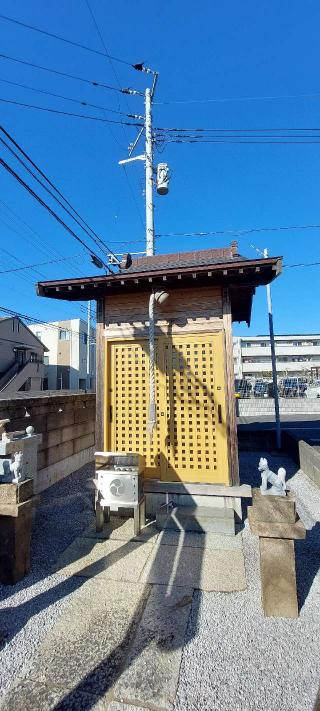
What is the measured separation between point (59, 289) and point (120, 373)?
1762 millimetres

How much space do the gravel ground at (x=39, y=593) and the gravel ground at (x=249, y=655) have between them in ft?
4.01

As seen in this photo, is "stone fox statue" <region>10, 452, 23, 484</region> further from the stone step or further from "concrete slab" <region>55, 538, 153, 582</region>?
the stone step

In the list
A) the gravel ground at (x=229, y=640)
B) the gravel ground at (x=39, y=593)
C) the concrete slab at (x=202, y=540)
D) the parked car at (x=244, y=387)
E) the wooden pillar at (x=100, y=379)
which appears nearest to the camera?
the gravel ground at (x=229, y=640)

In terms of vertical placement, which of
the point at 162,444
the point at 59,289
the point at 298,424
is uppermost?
the point at 59,289

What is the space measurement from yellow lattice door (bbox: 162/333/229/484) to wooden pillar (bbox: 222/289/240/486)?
0.08 meters

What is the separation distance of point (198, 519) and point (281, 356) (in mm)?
48574

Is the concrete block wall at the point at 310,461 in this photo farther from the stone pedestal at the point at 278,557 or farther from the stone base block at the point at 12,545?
the stone base block at the point at 12,545

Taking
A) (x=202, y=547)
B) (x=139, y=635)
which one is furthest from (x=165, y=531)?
(x=139, y=635)

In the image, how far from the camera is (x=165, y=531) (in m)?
4.24

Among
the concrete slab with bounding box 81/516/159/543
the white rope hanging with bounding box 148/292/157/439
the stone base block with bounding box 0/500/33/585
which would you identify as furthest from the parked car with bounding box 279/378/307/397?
the stone base block with bounding box 0/500/33/585

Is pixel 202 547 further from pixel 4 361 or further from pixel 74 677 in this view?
pixel 4 361

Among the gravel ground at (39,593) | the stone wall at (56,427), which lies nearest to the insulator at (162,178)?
the stone wall at (56,427)

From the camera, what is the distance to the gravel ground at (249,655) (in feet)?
6.37

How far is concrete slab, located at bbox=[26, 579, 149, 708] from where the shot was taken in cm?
208
